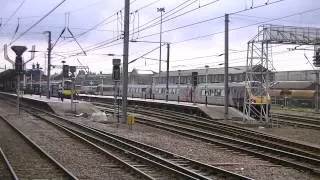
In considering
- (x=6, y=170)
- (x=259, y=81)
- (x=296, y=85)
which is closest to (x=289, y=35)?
(x=259, y=81)

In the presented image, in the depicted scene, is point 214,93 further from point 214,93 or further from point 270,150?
point 270,150

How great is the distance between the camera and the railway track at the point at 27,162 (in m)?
14.1

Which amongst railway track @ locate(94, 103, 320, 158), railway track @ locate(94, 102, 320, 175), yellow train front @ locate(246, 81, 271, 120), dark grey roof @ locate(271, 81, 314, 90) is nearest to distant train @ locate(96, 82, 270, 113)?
yellow train front @ locate(246, 81, 271, 120)

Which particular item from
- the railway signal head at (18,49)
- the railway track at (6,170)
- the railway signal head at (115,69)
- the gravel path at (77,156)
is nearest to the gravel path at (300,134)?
the railway signal head at (115,69)

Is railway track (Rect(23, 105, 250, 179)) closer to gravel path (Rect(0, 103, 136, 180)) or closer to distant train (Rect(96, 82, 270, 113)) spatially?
gravel path (Rect(0, 103, 136, 180))

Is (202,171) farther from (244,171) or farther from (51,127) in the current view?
(51,127)

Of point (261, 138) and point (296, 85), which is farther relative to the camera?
point (296, 85)

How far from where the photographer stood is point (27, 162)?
16.6 m

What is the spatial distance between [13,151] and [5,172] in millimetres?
4931

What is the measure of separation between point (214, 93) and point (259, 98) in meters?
22.7

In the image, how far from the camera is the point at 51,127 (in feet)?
100.0

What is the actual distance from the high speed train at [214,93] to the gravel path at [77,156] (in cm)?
1365

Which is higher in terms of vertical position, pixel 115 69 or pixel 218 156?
pixel 115 69

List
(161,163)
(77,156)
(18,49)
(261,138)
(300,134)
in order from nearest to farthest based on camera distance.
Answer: (161,163) < (77,156) < (261,138) < (300,134) < (18,49)
